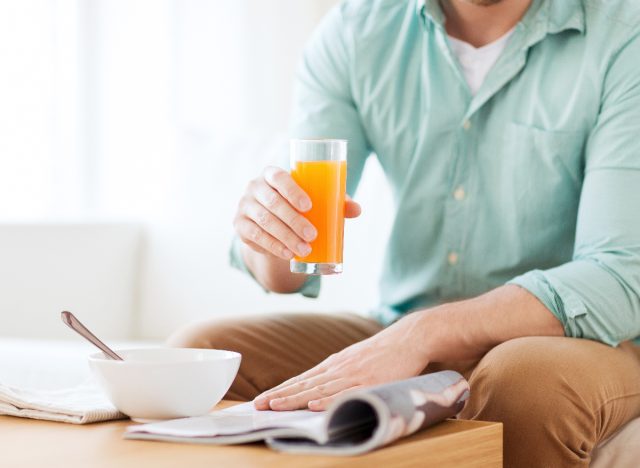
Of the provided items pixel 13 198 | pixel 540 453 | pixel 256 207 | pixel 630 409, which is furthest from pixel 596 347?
pixel 13 198

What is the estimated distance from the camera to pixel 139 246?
2.91 m

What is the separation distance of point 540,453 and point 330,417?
0.45 m

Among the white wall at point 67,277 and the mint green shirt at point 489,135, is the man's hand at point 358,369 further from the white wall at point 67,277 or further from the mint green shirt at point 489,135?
the white wall at point 67,277

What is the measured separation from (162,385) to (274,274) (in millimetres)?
640

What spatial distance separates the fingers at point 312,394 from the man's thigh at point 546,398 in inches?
7.7

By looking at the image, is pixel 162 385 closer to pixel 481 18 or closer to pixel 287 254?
pixel 287 254

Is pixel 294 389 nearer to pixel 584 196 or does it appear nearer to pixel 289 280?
pixel 289 280

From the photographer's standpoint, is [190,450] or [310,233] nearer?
[190,450]

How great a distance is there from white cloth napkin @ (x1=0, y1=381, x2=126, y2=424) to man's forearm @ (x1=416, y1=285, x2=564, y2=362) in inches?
19.2

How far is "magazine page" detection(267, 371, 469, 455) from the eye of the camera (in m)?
1.04

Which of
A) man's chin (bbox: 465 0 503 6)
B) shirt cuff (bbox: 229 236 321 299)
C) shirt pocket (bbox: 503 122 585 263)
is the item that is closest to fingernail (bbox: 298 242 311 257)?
shirt cuff (bbox: 229 236 321 299)

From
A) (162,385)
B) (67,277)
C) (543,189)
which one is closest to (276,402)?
(162,385)

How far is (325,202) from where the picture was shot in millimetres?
1494

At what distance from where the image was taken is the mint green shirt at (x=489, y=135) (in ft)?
5.74
